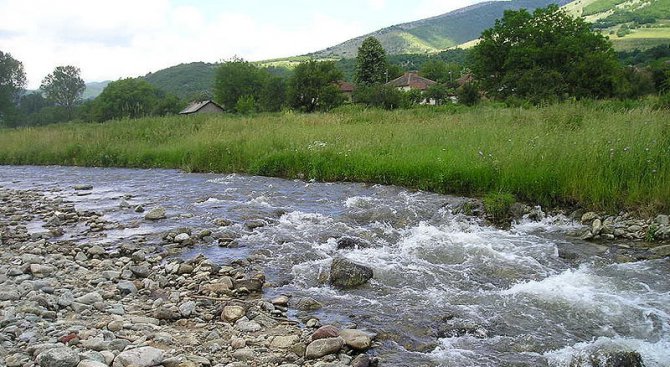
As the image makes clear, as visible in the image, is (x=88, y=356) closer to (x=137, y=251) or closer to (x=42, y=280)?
(x=42, y=280)

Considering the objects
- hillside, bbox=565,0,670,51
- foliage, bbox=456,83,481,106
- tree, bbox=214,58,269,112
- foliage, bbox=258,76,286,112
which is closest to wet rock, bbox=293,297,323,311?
foliage, bbox=456,83,481,106

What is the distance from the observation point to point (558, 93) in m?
39.1

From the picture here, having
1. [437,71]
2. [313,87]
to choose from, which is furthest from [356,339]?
[437,71]

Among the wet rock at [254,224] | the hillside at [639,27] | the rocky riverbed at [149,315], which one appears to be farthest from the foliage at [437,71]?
the rocky riverbed at [149,315]

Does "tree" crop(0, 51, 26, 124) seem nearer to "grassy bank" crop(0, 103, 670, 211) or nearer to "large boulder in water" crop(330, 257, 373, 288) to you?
"grassy bank" crop(0, 103, 670, 211)

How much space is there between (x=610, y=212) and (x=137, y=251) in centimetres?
825

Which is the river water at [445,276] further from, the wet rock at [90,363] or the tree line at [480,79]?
the tree line at [480,79]

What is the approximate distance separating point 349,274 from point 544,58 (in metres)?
44.1

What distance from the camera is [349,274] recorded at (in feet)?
20.4

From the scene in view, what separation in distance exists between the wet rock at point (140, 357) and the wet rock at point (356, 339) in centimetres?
167

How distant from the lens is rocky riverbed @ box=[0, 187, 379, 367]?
4117mm

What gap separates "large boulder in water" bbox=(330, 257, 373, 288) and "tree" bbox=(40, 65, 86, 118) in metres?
119

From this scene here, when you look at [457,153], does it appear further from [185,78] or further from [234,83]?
[185,78]

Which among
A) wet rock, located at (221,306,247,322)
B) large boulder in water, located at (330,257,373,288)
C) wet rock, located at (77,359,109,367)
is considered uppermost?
wet rock, located at (77,359,109,367)
